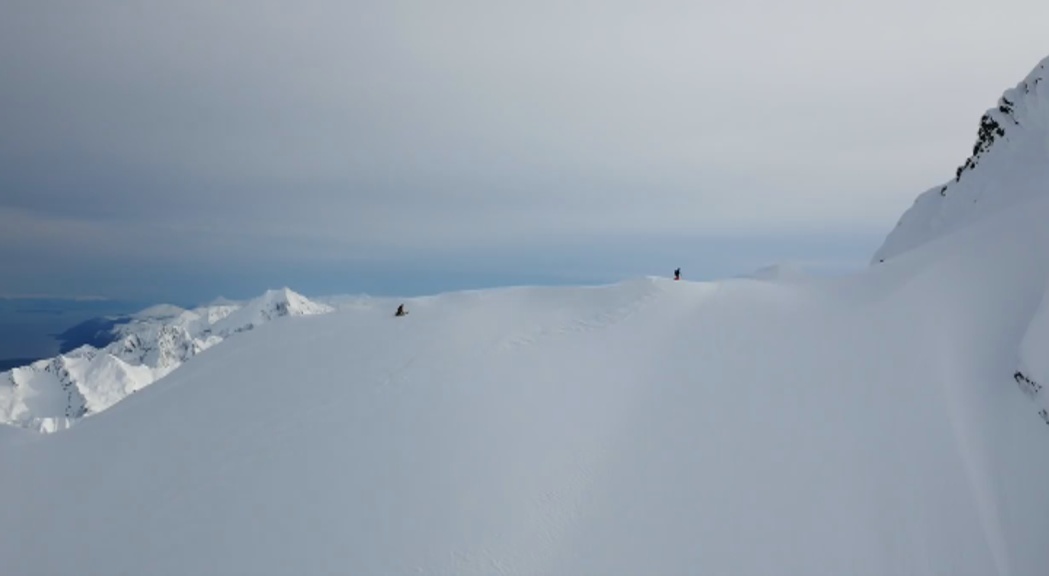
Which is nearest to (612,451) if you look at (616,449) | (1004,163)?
(616,449)

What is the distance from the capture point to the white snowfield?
1169cm

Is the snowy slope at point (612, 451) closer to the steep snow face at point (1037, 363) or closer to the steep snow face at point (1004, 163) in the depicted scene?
the steep snow face at point (1037, 363)

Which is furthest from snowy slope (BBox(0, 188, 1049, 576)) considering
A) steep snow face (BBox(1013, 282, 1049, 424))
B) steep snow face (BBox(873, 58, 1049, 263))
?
steep snow face (BBox(873, 58, 1049, 263))

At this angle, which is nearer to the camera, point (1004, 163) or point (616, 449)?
point (616, 449)

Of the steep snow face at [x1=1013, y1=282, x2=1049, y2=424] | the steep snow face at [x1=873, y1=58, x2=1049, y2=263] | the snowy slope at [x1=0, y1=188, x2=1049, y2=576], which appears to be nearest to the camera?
the snowy slope at [x1=0, y1=188, x2=1049, y2=576]

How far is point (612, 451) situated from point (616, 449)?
0.13 m

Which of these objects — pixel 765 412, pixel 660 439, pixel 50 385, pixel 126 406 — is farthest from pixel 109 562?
pixel 50 385

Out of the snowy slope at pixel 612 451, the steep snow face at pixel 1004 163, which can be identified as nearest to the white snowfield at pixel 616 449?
the snowy slope at pixel 612 451

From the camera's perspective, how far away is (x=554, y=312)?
23.3 metres

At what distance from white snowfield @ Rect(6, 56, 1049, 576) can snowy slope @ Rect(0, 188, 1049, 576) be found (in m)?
0.07

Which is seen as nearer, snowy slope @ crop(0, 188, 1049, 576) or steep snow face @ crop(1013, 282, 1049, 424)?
snowy slope @ crop(0, 188, 1049, 576)

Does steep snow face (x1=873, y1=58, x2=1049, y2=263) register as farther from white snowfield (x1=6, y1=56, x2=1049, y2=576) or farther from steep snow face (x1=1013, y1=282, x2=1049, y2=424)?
steep snow face (x1=1013, y1=282, x2=1049, y2=424)

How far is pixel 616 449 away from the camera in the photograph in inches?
561

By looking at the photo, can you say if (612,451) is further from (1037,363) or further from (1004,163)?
(1004,163)
